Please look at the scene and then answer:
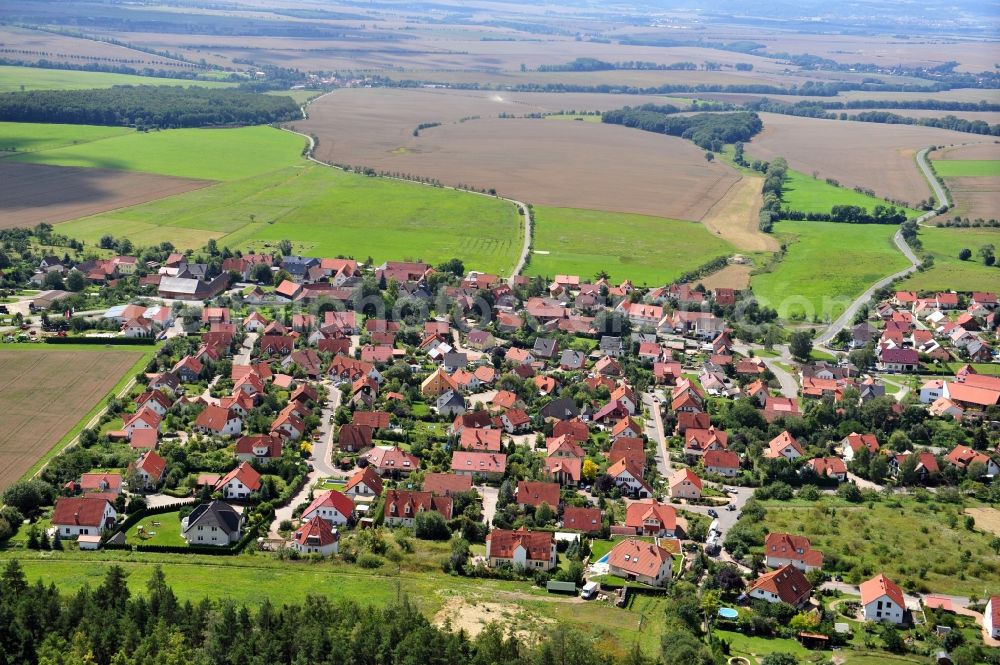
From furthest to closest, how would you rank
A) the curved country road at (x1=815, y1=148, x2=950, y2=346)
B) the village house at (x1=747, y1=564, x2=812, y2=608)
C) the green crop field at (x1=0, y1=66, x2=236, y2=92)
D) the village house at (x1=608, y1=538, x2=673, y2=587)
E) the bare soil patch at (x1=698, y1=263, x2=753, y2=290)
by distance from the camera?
the green crop field at (x1=0, y1=66, x2=236, y2=92) < the bare soil patch at (x1=698, y1=263, x2=753, y2=290) < the curved country road at (x1=815, y1=148, x2=950, y2=346) < the village house at (x1=608, y1=538, x2=673, y2=587) < the village house at (x1=747, y1=564, x2=812, y2=608)

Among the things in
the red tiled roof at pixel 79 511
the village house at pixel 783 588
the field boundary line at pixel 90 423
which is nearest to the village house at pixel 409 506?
the red tiled roof at pixel 79 511

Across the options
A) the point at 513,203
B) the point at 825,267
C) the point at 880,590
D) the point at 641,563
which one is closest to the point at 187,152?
the point at 513,203

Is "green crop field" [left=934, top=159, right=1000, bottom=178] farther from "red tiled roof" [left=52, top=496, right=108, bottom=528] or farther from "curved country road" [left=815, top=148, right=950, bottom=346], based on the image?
"red tiled roof" [left=52, top=496, right=108, bottom=528]

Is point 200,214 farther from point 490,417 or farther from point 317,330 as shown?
Answer: point 490,417

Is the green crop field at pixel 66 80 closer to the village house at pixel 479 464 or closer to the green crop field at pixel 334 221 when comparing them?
the green crop field at pixel 334 221

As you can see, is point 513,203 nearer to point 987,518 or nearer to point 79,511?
point 987,518

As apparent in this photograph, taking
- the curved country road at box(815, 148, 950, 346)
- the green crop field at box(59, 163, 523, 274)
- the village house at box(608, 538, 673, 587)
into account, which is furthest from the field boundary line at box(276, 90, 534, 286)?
the village house at box(608, 538, 673, 587)
